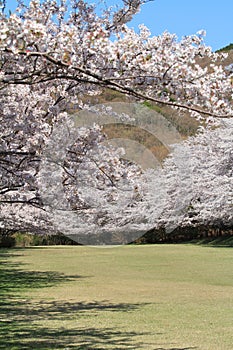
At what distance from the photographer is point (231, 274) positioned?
15172 millimetres

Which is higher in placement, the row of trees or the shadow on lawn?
the row of trees

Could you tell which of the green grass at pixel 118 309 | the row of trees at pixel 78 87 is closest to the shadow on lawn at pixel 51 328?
the green grass at pixel 118 309

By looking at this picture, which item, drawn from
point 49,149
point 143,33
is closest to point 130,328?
point 49,149

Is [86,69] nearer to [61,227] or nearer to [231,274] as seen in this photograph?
[231,274]

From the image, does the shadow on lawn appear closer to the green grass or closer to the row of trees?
the green grass

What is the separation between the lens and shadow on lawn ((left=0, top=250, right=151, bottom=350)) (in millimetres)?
6473

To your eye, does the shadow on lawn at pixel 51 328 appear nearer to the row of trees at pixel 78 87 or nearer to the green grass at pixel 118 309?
the green grass at pixel 118 309

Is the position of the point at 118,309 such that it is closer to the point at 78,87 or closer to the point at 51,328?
the point at 51,328

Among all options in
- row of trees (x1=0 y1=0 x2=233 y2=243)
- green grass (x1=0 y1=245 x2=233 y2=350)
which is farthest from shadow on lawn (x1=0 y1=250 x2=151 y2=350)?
row of trees (x1=0 y1=0 x2=233 y2=243)

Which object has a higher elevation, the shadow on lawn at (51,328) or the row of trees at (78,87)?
the row of trees at (78,87)

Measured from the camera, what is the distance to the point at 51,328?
7.58 meters

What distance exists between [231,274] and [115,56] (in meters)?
11.2

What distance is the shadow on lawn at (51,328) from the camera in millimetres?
6473

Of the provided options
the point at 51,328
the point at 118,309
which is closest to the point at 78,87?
the point at 51,328
